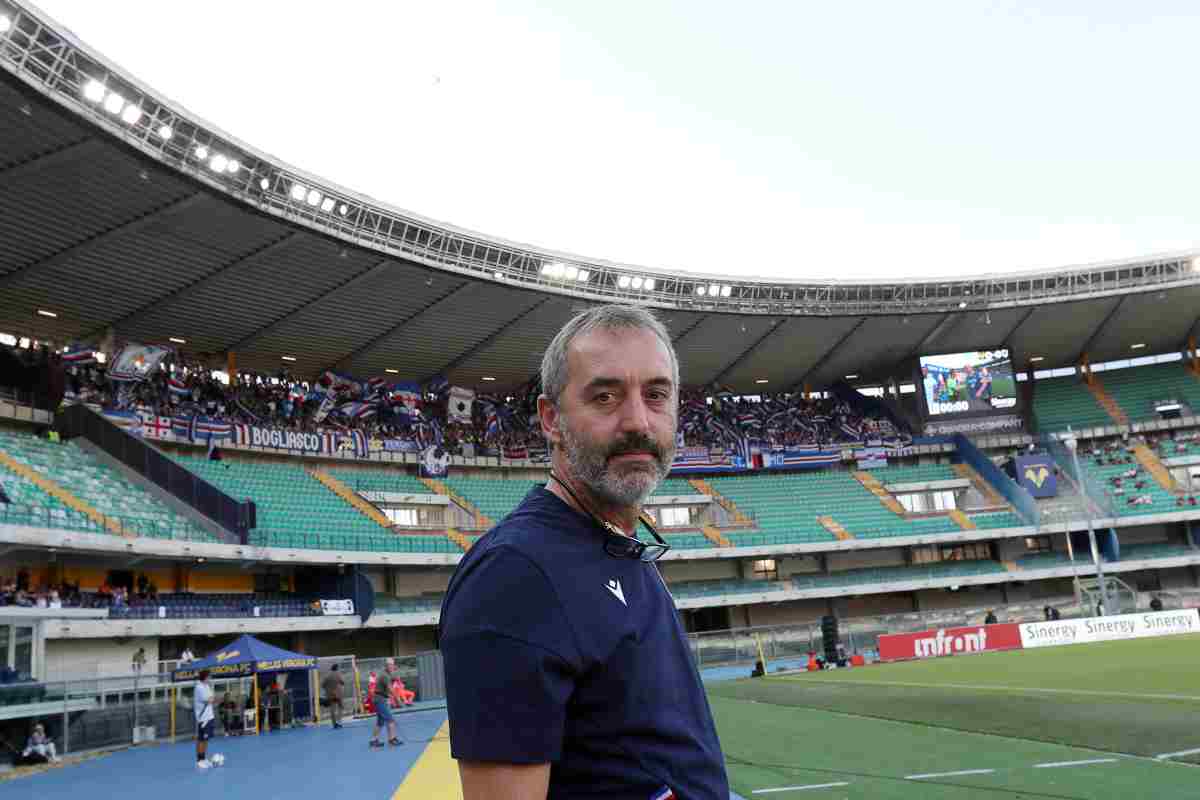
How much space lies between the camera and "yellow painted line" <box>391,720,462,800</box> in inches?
451

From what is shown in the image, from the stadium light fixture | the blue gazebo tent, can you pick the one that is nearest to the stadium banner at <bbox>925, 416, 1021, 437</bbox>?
the blue gazebo tent

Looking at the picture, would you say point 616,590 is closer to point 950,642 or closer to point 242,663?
point 242,663

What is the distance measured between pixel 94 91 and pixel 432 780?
2040 centimetres

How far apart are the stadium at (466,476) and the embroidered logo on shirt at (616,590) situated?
7.44m

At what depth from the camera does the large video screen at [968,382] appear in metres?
52.7

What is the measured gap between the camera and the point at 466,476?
157ft

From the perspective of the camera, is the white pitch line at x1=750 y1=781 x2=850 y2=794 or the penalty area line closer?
the penalty area line

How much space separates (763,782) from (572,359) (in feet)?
29.8

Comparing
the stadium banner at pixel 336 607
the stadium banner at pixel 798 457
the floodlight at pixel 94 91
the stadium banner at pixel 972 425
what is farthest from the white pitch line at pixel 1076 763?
the stadium banner at pixel 972 425

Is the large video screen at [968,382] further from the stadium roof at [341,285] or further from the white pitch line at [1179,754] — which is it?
the white pitch line at [1179,754]

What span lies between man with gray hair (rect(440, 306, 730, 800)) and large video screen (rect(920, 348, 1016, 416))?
54.2 metres

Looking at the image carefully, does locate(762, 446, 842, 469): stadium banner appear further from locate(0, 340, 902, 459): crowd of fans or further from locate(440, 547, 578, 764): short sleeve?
locate(440, 547, 578, 764): short sleeve

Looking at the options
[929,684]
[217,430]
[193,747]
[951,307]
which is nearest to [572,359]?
[929,684]

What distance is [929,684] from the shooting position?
19938mm
